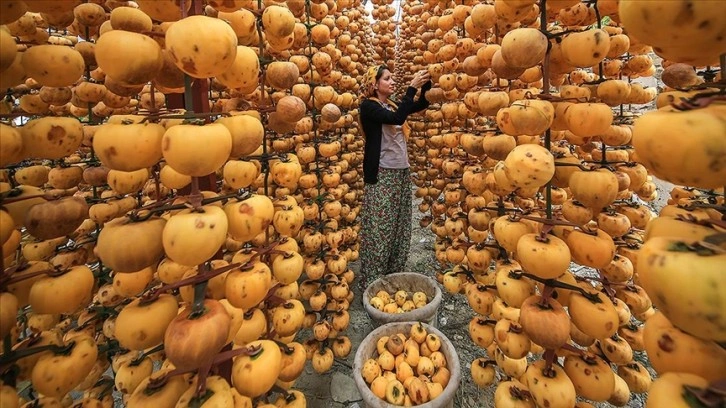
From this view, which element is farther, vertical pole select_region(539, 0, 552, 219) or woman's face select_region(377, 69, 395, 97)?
woman's face select_region(377, 69, 395, 97)

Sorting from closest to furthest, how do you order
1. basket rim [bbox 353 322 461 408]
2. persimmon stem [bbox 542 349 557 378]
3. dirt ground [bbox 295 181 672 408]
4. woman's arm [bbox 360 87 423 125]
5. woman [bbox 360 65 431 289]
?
persimmon stem [bbox 542 349 557 378] < basket rim [bbox 353 322 461 408] < dirt ground [bbox 295 181 672 408] < woman's arm [bbox 360 87 423 125] < woman [bbox 360 65 431 289]

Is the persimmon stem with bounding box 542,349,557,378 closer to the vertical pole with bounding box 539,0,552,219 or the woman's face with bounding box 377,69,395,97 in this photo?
the vertical pole with bounding box 539,0,552,219

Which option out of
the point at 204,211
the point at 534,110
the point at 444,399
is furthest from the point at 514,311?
the point at 204,211

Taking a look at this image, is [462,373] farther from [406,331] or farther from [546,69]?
[546,69]


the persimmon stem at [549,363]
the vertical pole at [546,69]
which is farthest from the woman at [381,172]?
the persimmon stem at [549,363]

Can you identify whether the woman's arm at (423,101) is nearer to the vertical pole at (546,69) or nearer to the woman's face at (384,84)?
the woman's face at (384,84)

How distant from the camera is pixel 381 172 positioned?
144 inches

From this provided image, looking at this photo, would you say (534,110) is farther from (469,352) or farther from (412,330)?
(469,352)

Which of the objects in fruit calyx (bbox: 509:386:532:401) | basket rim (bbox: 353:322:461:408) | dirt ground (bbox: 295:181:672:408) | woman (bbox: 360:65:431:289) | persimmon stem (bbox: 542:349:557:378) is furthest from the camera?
woman (bbox: 360:65:431:289)

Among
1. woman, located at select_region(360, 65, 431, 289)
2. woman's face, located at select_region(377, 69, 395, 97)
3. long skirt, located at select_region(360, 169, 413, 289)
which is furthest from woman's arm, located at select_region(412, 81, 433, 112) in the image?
long skirt, located at select_region(360, 169, 413, 289)

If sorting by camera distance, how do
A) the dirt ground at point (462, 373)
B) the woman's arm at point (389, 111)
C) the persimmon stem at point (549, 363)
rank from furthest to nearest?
the woman's arm at point (389, 111) → the dirt ground at point (462, 373) → the persimmon stem at point (549, 363)

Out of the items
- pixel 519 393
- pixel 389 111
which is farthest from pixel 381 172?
pixel 519 393

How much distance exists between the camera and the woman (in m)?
3.52

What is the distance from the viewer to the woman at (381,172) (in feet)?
11.5
